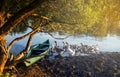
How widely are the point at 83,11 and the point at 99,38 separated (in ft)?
64.9

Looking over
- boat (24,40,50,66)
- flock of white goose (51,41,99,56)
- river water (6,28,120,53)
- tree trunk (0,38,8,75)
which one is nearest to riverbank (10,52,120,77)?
boat (24,40,50,66)

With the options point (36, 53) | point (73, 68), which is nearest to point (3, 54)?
point (73, 68)

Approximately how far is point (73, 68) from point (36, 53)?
Answer: 501 centimetres

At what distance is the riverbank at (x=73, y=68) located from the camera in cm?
2322

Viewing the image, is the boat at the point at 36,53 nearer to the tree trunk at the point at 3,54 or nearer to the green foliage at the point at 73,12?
the green foliage at the point at 73,12

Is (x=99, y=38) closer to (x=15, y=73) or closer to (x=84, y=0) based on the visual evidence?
(x=84, y=0)

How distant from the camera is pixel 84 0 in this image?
37250 millimetres

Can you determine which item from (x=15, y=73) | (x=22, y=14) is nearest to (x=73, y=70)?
(x=15, y=73)

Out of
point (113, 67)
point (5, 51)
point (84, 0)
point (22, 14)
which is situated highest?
point (84, 0)

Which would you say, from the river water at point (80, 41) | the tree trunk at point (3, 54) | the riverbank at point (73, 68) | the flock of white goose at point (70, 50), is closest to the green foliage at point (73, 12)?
the flock of white goose at point (70, 50)

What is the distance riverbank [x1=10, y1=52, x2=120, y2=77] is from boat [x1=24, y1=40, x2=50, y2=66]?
430 millimetres

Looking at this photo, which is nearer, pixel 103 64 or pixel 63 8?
pixel 103 64

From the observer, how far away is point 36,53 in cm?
2838

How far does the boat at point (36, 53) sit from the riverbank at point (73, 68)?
1.41 ft
